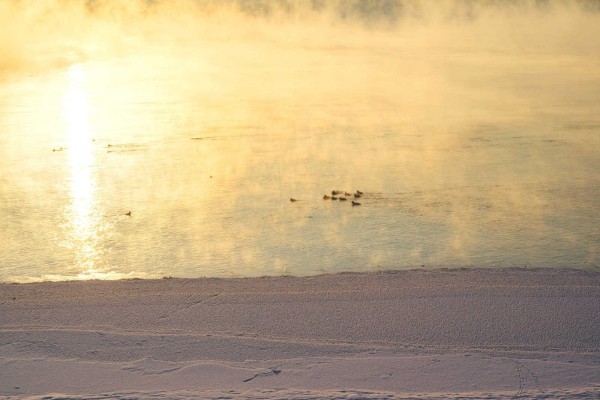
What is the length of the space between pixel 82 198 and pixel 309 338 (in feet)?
21.5

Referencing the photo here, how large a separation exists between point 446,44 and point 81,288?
33.7 meters

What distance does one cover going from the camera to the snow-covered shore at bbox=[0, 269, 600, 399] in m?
5.01

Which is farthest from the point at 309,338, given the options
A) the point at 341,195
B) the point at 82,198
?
the point at 82,198

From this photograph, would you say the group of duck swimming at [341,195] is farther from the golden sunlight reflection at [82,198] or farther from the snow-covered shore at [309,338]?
the snow-covered shore at [309,338]

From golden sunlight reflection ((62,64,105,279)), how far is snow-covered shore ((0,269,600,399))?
4.90ft

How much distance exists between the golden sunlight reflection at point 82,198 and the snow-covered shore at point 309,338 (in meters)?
1.49

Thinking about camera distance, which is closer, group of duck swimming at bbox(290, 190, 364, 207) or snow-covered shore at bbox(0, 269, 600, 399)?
snow-covered shore at bbox(0, 269, 600, 399)

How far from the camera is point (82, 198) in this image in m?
11.5

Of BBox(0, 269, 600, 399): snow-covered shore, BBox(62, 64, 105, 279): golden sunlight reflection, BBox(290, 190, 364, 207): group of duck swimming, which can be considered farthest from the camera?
BBox(290, 190, 364, 207): group of duck swimming

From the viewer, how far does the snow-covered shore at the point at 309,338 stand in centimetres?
501

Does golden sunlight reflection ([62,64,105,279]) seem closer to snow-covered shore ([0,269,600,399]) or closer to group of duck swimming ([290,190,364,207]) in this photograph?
snow-covered shore ([0,269,600,399])

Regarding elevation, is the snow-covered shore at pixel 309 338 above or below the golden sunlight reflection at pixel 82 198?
below

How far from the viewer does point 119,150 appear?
1541cm

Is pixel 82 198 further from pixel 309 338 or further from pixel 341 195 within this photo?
pixel 309 338
